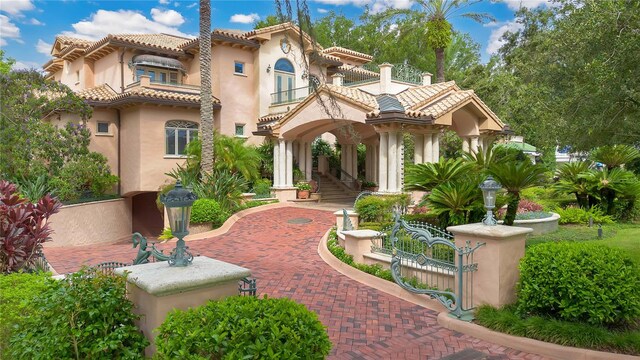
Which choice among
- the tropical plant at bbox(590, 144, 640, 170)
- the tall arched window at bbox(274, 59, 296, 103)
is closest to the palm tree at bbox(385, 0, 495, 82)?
the tall arched window at bbox(274, 59, 296, 103)

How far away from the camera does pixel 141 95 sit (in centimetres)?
2075

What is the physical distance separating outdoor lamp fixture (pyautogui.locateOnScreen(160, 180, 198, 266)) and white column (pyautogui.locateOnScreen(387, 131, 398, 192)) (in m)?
12.6

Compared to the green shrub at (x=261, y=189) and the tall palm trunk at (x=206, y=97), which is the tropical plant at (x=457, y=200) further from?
the green shrub at (x=261, y=189)

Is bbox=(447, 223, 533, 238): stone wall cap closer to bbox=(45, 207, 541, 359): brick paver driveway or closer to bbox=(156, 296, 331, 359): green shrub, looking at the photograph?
bbox=(45, 207, 541, 359): brick paver driveway

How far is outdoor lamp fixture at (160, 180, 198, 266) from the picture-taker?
4.69 meters

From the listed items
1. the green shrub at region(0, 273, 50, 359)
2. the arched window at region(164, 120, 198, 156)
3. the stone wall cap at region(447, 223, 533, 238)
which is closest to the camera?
the green shrub at region(0, 273, 50, 359)

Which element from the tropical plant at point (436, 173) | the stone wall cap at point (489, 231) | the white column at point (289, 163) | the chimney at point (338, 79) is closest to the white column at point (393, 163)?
the chimney at point (338, 79)

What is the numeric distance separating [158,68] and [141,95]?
497 cm

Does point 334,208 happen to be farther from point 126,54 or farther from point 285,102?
point 126,54

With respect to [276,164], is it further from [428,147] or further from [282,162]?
[428,147]

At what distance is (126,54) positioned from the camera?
2416 cm

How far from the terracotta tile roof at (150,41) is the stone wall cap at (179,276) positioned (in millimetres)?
22048

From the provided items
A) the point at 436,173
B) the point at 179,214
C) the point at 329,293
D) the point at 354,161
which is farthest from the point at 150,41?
the point at 179,214

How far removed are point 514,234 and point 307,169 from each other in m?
17.2
